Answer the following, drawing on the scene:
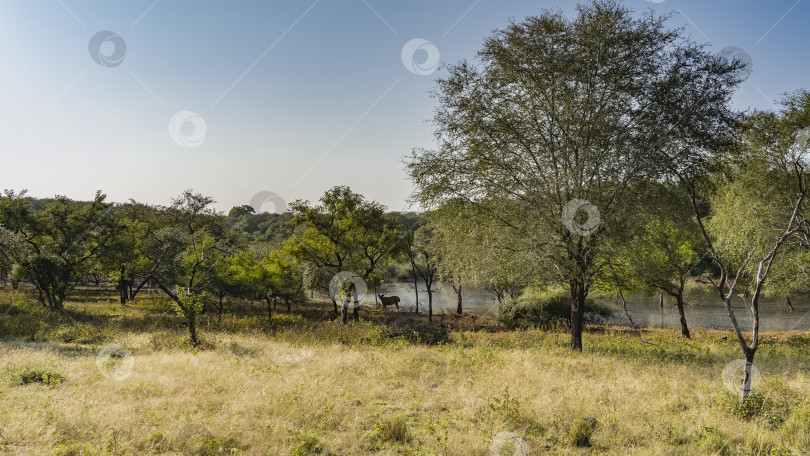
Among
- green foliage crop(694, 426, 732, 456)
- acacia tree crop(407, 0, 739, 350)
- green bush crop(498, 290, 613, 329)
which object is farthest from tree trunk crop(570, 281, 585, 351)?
green bush crop(498, 290, 613, 329)

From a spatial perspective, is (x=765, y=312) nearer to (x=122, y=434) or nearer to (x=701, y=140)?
(x=701, y=140)

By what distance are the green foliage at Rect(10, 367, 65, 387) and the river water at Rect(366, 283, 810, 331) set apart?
31.1 meters

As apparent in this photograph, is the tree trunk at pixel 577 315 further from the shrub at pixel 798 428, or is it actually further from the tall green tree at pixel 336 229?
the tall green tree at pixel 336 229

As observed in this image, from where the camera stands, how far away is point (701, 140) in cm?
1337

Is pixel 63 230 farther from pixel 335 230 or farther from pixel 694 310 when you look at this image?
pixel 694 310

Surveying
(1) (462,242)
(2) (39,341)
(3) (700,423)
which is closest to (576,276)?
(1) (462,242)

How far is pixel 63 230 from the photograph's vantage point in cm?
3334

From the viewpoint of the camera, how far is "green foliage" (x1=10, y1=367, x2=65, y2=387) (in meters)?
9.70

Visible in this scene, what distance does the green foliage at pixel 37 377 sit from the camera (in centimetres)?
970

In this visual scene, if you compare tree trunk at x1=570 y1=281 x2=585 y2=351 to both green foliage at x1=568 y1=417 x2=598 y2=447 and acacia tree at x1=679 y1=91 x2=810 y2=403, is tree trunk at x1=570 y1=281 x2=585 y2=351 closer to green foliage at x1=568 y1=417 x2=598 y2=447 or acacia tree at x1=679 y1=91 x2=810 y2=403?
green foliage at x1=568 y1=417 x2=598 y2=447

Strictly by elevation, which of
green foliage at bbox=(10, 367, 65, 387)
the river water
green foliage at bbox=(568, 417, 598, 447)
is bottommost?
the river water

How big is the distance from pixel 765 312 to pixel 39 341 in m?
56.8

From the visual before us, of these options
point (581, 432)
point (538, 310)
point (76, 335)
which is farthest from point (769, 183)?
point (76, 335)

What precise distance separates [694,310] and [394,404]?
46784 millimetres
